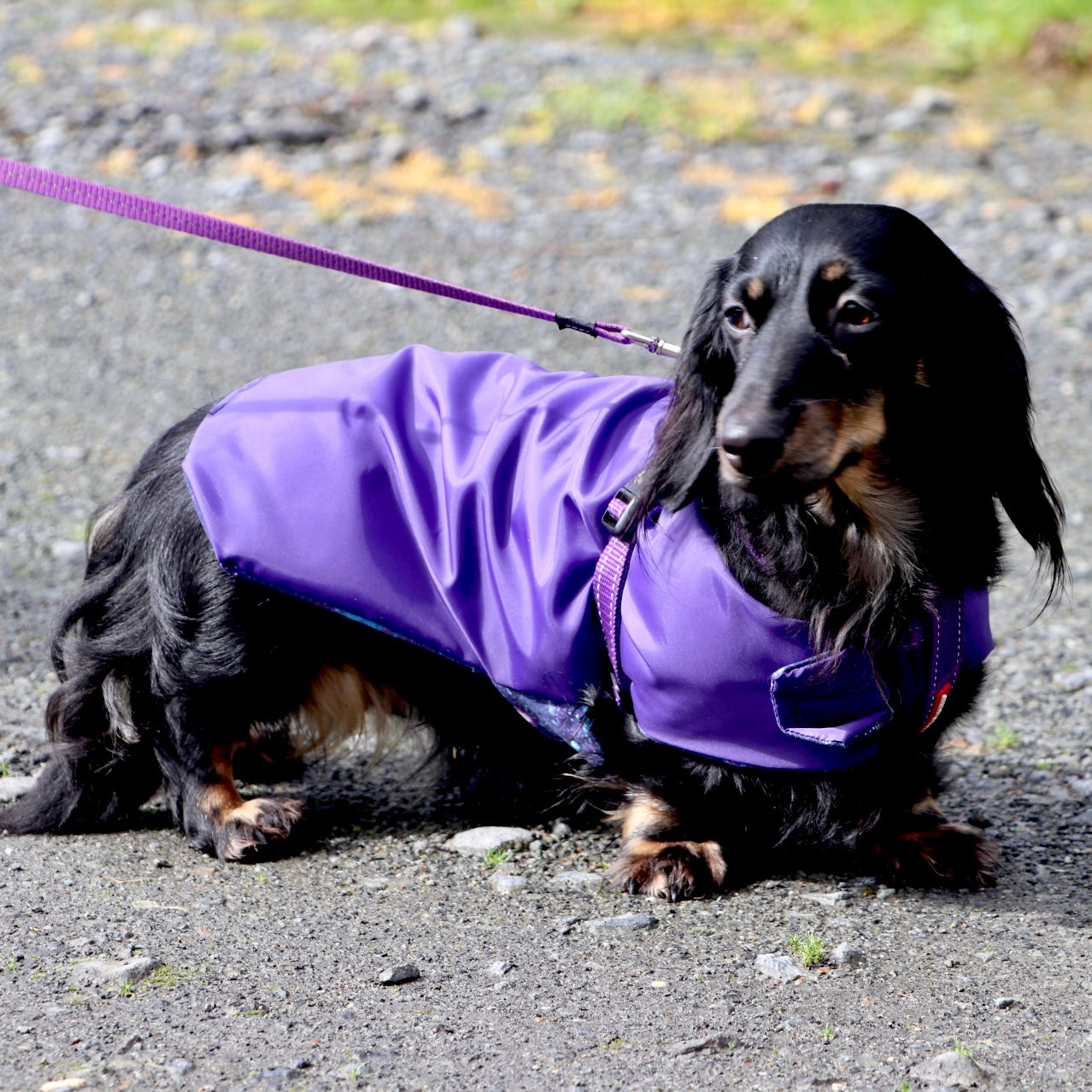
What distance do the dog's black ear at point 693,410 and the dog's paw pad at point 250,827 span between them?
3.28 ft

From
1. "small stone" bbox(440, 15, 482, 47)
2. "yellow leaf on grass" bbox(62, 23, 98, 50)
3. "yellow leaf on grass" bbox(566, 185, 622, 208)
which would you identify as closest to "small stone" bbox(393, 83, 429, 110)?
"small stone" bbox(440, 15, 482, 47)

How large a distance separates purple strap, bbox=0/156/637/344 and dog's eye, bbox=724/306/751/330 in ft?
1.32

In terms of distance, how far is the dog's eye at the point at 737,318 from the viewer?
8.51ft

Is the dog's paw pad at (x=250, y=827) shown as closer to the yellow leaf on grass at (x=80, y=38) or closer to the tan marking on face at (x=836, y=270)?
the tan marking on face at (x=836, y=270)

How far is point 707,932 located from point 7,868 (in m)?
1.36

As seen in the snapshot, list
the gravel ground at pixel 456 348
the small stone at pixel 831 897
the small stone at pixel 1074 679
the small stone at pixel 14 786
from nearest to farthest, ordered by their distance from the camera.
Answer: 1. the gravel ground at pixel 456 348
2. the small stone at pixel 831 897
3. the small stone at pixel 14 786
4. the small stone at pixel 1074 679

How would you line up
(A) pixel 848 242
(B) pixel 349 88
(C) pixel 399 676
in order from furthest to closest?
(B) pixel 349 88, (C) pixel 399 676, (A) pixel 848 242

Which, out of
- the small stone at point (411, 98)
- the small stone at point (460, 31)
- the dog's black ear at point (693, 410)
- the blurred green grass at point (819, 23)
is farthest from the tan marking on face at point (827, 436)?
the small stone at point (460, 31)

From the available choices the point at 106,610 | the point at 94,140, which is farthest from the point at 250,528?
the point at 94,140

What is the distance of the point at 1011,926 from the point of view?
2.68m

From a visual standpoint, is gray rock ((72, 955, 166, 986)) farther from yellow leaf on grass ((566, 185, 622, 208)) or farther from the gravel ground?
yellow leaf on grass ((566, 185, 622, 208))

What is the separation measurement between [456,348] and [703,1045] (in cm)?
439

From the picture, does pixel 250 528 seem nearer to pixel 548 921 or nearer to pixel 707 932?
pixel 548 921

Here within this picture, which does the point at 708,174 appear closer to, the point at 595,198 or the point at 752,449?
the point at 595,198
